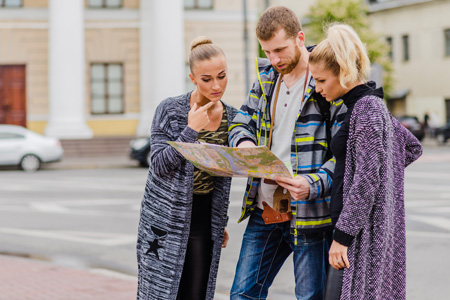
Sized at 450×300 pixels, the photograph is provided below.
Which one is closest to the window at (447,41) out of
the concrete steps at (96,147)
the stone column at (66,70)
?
the concrete steps at (96,147)

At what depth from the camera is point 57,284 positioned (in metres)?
6.52

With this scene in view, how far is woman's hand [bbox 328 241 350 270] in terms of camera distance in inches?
119

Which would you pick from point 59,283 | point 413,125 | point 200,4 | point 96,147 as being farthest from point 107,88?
point 59,283

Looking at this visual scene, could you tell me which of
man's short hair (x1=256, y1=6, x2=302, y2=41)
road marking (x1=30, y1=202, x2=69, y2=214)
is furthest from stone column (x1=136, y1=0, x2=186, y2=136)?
man's short hair (x1=256, y1=6, x2=302, y2=41)

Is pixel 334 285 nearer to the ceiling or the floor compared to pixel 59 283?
nearer to the ceiling

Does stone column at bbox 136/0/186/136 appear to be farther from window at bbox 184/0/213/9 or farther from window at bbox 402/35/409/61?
window at bbox 402/35/409/61

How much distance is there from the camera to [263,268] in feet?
11.8

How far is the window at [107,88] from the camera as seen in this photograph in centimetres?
3011

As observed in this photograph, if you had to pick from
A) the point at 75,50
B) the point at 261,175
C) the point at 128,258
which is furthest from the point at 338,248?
the point at 75,50

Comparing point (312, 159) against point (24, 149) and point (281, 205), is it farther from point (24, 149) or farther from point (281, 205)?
point (24, 149)

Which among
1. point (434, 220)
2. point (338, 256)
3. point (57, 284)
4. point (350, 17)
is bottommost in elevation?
point (57, 284)

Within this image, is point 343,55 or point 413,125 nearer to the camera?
point 343,55

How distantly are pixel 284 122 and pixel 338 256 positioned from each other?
27.5 inches

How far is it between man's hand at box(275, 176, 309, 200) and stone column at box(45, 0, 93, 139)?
25.8 m
